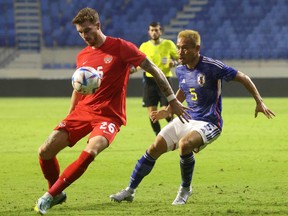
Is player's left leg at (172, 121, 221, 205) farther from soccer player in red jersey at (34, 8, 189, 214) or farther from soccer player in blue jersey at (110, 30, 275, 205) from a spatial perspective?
soccer player in red jersey at (34, 8, 189, 214)

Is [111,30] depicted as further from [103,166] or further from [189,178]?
[189,178]

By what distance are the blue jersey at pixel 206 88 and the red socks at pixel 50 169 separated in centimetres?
144

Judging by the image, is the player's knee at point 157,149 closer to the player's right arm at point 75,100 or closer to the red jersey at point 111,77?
the red jersey at point 111,77

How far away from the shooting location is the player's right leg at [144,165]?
784cm

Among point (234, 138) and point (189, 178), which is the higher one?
point (189, 178)

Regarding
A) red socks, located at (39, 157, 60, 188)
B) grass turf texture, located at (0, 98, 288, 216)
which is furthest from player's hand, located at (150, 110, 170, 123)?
red socks, located at (39, 157, 60, 188)

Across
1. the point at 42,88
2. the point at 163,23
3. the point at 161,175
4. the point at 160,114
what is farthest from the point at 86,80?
the point at 163,23

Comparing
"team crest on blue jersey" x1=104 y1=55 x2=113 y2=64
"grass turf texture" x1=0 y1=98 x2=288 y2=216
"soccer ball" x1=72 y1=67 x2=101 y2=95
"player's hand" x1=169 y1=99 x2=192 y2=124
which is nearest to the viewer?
"player's hand" x1=169 y1=99 x2=192 y2=124

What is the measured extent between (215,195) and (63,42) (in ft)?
85.4

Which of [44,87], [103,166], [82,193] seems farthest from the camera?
[44,87]

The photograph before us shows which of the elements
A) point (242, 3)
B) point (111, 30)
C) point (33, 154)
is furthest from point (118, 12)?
point (33, 154)

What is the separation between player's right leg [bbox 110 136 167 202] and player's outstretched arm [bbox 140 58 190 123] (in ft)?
1.63

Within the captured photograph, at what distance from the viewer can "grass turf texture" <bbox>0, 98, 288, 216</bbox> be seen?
7520mm

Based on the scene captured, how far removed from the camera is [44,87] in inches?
1216
